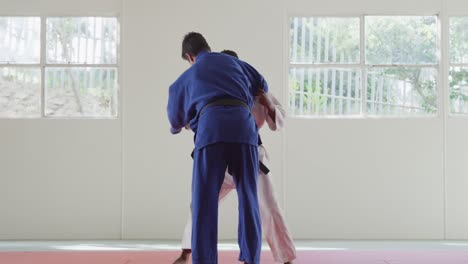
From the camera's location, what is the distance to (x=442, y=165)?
5.45m

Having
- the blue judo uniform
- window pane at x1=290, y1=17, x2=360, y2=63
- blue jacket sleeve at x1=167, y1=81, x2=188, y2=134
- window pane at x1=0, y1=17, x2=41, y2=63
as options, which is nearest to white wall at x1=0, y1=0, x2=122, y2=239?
window pane at x1=0, y1=17, x2=41, y2=63

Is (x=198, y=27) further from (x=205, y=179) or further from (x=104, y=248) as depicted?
(x=205, y=179)

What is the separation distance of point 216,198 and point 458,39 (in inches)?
142

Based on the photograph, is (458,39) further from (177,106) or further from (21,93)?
(21,93)

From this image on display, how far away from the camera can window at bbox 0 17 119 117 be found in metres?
5.62

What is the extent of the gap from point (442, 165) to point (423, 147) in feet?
0.77

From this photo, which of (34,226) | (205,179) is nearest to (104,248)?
(34,226)

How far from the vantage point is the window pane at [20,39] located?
567 centimetres

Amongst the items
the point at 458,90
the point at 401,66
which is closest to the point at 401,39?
the point at 401,66

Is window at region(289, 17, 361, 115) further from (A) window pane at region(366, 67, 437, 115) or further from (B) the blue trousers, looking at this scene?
(B) the blue trousers

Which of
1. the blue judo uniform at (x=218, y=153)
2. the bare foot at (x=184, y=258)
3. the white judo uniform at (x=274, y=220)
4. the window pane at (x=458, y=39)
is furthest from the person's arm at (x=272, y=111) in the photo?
the window pane at (x=458, y=39)

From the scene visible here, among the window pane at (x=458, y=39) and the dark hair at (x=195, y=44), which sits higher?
the window pane at (x=458, y=39)

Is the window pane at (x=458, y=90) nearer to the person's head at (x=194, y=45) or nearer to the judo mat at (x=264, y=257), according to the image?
the judo mat at (x=264, y=257)

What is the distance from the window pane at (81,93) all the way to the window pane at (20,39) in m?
0.25
